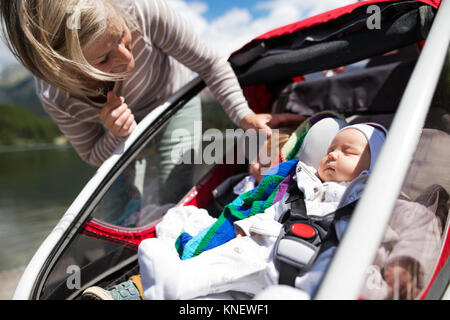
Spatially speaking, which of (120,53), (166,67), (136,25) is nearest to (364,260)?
(120,53)

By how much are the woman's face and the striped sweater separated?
12cm

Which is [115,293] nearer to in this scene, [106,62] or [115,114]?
[115,114]

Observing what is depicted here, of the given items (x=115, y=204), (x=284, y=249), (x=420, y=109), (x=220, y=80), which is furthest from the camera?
(x=220, y=80)

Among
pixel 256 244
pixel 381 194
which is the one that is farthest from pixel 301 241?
pixel 381 194

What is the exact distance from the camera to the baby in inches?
25.6

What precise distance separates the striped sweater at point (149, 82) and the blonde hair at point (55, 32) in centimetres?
20

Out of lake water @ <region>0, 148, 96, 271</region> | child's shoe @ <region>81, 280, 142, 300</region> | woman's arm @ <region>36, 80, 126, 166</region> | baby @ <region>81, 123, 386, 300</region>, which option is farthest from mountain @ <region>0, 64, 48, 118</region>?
baby @ <region>81, 123, 386, 300</region>

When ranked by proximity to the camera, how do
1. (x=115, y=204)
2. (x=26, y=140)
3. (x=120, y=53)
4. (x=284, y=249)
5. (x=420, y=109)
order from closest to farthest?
(x=420, y=109)
(x=284, y=249)
(x=120, y=53)
(x=115, y=204)
(x=26, y=140)

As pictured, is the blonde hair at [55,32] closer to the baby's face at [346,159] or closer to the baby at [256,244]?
the baby at [256,244]

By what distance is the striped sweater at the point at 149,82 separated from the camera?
108 cm

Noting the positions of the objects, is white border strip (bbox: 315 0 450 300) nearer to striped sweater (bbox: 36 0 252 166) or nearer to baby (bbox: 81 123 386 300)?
baby (bbox: 81 123 386 300)

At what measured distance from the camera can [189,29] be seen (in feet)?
3.78

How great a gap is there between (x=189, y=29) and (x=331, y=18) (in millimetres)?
495

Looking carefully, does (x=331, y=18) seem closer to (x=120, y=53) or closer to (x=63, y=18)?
(x=120, y=53)
